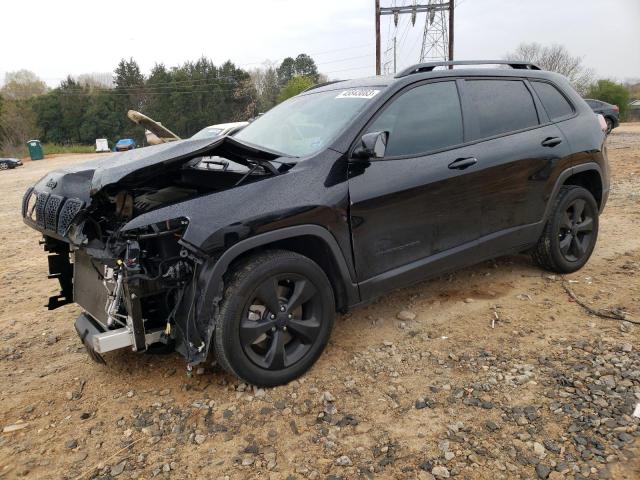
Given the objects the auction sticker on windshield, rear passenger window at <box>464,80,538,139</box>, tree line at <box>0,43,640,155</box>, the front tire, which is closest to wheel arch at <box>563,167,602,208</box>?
rear passenger window at <box>464,80,538,139</box>

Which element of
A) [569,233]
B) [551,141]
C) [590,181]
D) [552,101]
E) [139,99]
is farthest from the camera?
[139,99]

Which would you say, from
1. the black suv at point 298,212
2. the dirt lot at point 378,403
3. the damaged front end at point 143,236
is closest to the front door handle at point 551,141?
the black suv at point 298,212

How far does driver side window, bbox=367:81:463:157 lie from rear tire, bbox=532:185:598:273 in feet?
4.52

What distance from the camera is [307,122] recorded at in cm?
358

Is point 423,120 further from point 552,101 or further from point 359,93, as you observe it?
point 552,101

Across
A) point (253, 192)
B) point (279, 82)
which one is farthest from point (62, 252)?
point (279, 82)

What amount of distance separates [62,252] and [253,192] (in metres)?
1.65

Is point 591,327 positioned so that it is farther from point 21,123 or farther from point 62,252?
point 21,123

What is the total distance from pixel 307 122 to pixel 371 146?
87cm

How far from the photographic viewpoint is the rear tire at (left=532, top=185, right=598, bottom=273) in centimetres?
425

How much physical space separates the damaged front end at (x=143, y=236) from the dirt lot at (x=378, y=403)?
1.30 feet

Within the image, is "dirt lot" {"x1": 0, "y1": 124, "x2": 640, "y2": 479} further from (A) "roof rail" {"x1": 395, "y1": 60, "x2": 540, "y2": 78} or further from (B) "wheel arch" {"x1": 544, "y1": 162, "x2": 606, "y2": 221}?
(A) "roof rail" {"x1": 395, "y1": 60, "x2": 540, "y2": 78}

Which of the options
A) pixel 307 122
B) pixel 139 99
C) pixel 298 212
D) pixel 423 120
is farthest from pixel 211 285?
pixel 139 99

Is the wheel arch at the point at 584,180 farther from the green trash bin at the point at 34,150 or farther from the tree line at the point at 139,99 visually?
the tree line at the point at 139,99
